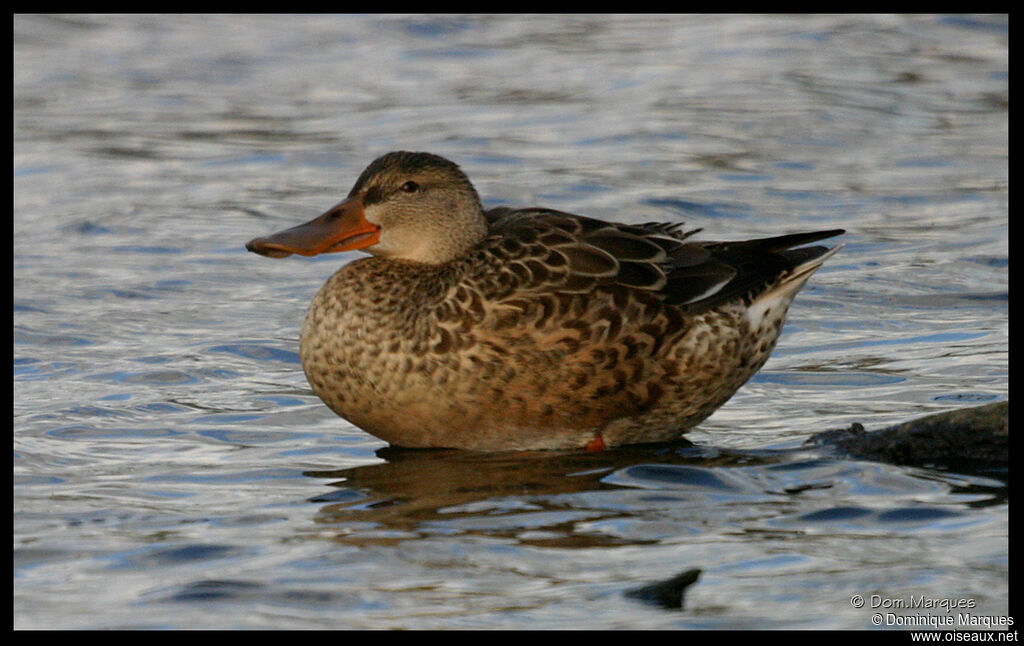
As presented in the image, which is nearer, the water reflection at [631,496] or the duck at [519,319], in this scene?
the water reflection at [631,496]

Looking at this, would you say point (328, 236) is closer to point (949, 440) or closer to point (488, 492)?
point (488, 492)

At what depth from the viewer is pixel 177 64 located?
51.5 feet

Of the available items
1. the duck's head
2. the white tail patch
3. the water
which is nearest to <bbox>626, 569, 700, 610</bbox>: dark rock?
the water

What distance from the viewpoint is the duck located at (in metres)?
6.80

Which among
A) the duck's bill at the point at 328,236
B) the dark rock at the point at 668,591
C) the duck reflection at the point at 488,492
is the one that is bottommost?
the duck reflection at the point at 488,492

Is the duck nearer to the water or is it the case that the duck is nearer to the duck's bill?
the duck's bill

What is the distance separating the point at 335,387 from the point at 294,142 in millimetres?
6961

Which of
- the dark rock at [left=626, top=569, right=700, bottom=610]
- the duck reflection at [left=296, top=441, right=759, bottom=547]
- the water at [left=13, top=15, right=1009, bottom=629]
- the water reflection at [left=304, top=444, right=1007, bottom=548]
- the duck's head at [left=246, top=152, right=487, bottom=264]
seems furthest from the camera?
the duck's head at [left=246, top=152, right=487, bottom=264]

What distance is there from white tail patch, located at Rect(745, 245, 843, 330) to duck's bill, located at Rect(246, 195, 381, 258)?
1.65 m

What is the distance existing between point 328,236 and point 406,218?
35 centimetres

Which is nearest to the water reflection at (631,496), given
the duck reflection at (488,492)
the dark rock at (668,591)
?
the duck reflection at (488,492)

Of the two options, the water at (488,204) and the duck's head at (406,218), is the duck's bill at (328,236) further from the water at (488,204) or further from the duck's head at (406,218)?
the water at (488,204)

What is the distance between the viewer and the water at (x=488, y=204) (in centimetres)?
533

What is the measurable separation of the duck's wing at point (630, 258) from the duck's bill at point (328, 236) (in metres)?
0.54
